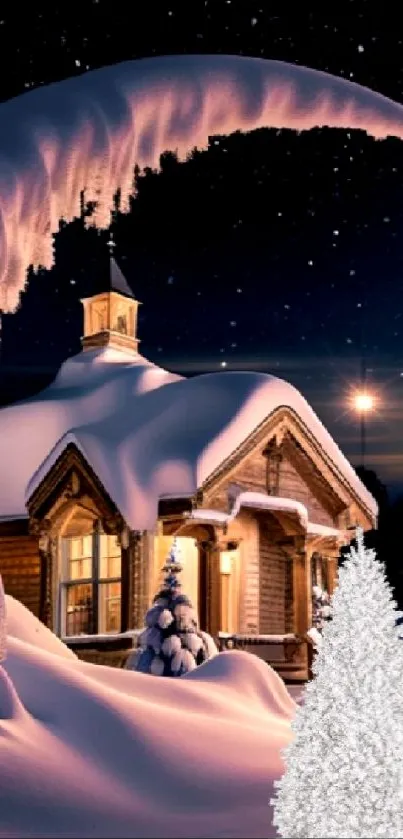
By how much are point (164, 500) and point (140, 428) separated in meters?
1.56

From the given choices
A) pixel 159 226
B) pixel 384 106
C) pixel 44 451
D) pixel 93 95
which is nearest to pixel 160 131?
pixel 93 95

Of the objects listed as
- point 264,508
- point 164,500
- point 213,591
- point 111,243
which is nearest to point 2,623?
point 164,500

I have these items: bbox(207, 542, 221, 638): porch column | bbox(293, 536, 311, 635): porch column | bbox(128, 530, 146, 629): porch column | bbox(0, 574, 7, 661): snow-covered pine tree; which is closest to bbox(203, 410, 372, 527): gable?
bbox(207, 542, 221, 638): porch column

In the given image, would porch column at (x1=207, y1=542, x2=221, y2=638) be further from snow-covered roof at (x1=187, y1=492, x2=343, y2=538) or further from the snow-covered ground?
the snow-covered ground

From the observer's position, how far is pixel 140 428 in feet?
70.4

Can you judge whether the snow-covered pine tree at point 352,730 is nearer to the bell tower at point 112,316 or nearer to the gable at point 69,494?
the gable at point 69,494

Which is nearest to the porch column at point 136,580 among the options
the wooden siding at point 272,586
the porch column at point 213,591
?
the porch column at point 213,591

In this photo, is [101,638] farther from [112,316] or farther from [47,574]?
[112,316]

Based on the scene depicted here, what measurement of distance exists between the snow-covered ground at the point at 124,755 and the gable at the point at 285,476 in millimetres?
9463

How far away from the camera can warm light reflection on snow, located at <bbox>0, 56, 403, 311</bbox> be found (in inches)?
386

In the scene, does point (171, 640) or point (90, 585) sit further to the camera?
point (90, 585)

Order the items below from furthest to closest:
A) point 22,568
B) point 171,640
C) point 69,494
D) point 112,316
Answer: point 112,316, point 22,568, point 69,494, point 171,640

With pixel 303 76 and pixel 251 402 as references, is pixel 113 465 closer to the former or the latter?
pixel 251 402

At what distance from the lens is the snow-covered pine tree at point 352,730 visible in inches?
299
